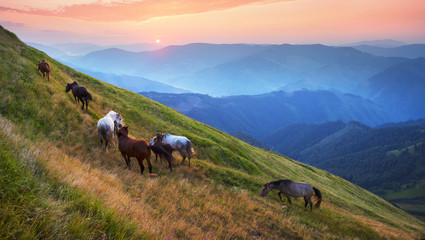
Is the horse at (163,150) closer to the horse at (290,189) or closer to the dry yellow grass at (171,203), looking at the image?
the dry yellow grass at (171,203)

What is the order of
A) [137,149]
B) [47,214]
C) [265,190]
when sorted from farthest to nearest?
1. [265,190]
2. [137,149]
3. [47,214]

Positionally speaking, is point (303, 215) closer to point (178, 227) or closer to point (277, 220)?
point (277, 220)

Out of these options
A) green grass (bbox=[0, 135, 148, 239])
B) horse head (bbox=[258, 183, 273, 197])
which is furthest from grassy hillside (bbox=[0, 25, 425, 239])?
horse head (bbox=[258, 183, 273, 197])

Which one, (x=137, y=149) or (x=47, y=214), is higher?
(x=47, y=214)

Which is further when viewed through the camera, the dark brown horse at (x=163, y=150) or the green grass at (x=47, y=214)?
the dark brown horse at (x=163, y=150)

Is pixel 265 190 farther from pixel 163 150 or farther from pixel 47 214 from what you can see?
pixel 47 214

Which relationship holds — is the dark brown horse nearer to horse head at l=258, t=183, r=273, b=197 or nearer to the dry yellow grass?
the dry yellow grass

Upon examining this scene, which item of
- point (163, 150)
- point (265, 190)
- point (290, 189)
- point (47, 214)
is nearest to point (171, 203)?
point (47, 214)

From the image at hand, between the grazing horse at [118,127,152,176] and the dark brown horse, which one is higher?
the grazing horse at [118,127,152,176]

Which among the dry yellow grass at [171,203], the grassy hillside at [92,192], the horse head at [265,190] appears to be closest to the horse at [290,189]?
the horse head at [265,190]

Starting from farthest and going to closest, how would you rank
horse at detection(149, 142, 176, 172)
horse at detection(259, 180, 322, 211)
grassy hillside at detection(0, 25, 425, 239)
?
1. horse at detection(259, 180, 322, 211)
2. horse at detection(149, 142, 176, 172)
3. grassy hillside at detection(0, 25, 425, 239)

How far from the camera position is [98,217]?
4297mm

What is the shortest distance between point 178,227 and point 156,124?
1127 inches

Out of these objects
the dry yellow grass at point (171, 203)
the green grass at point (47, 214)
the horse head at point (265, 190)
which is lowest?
the horse head at point (265, 190)
